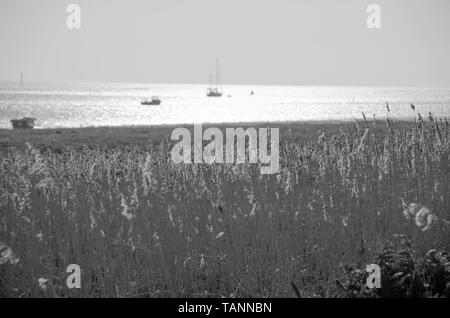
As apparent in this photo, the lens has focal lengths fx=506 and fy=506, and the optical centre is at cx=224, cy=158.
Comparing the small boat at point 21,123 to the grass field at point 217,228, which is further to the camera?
the small boat at point 21,123

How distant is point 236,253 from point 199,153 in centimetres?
192

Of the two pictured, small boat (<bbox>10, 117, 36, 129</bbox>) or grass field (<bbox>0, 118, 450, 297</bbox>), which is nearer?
grass field (<bbox>0, 118, 450, 297</bbox>)

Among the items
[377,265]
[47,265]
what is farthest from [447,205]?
[47,265]

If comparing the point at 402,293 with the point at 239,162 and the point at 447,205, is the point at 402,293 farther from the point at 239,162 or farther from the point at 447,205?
the point at 239,162

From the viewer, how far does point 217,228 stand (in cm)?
466

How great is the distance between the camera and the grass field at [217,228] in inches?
162

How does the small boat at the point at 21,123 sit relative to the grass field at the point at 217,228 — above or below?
above

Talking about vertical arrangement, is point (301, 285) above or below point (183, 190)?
below

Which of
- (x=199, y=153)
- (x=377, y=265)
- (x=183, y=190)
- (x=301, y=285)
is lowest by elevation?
(x=301, y=285)

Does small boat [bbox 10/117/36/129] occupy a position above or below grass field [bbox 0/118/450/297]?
above

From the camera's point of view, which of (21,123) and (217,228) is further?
(21,123)

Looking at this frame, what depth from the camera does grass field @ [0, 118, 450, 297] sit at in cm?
411

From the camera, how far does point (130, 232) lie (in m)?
4.56

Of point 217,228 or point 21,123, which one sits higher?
point 21,123
